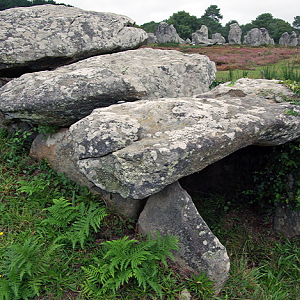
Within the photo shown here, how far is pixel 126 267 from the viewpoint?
323 cm

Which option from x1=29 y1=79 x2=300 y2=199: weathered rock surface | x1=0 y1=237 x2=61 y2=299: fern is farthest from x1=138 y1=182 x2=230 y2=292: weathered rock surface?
x1=0 y1=237 x2=61 y2=299: fern

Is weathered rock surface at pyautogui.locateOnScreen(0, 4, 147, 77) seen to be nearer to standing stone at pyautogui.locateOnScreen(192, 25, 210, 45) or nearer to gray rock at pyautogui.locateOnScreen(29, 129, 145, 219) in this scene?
gray rock at pyautogui.locateOnScreen(29, 129, 145, 219)

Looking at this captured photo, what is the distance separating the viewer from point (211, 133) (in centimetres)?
351

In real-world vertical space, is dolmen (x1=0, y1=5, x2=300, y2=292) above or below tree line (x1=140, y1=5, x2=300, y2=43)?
below

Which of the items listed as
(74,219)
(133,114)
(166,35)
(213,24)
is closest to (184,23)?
(213,24)

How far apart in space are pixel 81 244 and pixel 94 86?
227 cm

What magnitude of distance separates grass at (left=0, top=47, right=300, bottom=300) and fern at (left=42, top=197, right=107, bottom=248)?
16mm

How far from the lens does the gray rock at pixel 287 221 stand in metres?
4.69

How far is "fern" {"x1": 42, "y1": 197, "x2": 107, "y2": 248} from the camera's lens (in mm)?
3617

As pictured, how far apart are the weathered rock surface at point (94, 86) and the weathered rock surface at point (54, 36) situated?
2.24 ft

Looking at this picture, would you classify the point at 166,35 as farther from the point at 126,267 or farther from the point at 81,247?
the point at 126,267

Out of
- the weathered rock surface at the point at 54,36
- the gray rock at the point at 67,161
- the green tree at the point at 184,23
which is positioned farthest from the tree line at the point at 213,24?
the gray rock at the point at 67,161

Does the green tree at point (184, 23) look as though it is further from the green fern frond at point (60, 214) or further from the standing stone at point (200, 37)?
the green fern frond at point (60, 214)

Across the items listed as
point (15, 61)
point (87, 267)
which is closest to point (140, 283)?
point (87, 267)
